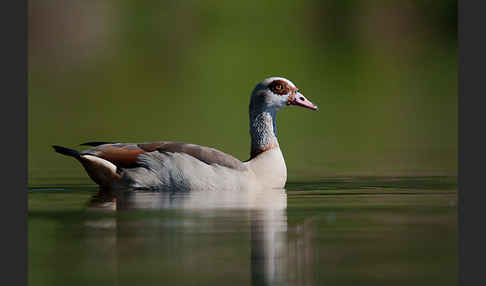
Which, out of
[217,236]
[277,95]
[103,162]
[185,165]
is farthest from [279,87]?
[217,236]

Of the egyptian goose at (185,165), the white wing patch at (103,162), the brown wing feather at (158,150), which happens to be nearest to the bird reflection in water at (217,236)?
the egyptian goose at (185,165)

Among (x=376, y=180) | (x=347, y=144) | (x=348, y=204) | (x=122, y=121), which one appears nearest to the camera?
(x=348, y=204)

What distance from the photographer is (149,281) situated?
9.26m

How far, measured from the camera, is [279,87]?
16.6m

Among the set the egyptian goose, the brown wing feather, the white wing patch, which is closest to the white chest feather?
the egyptian goose

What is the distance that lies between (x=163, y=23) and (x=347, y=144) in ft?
155

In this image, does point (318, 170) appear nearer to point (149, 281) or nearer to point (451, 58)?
point (149, 281)

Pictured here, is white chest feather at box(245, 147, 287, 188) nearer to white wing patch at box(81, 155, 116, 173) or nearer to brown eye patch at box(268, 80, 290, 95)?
brown eye patch at box(268, 80, 290, 95)

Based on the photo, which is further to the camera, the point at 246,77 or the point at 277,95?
the point at 246,77

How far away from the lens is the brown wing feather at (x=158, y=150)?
15.7 metres

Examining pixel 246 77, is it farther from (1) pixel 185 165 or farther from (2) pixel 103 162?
(1) pixel 185 165

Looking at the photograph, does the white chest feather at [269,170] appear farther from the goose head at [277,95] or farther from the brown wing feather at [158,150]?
the goose head at [277,95]

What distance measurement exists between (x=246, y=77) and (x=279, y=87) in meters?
26.2

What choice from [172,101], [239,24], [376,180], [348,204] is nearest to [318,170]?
[376,180]
